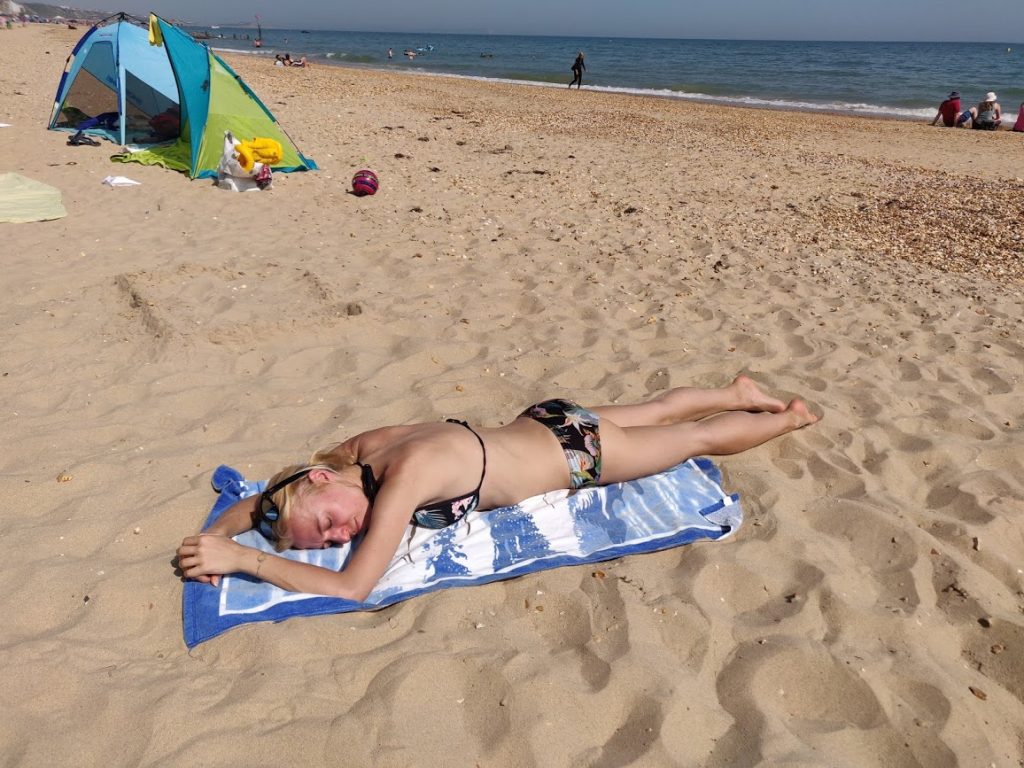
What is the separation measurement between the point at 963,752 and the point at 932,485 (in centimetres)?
156

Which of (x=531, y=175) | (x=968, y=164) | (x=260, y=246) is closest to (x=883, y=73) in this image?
(x=968, y=164)

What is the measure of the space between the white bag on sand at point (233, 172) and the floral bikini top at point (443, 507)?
Answer: 6157mm

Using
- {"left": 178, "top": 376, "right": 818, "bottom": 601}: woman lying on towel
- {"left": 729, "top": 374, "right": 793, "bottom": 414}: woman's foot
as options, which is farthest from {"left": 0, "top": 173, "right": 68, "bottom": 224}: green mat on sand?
{"left": 729, "top": 374, "right": 793, "bottom": 414}: woman's foot

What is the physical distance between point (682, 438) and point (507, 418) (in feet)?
3.14

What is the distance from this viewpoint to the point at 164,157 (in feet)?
29.5

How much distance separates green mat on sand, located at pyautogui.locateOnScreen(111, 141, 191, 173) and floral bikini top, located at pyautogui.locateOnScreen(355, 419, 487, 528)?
23.9 feet

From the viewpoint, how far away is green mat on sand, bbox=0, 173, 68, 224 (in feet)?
21.6

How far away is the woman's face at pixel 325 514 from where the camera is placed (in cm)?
272

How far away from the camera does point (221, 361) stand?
4.34 m

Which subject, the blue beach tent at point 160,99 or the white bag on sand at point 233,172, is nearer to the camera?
the white bag on sand at point 233,172

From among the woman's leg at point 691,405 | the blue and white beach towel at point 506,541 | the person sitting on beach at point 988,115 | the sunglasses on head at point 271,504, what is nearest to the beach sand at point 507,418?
the blue and white beach towel at point 506,541

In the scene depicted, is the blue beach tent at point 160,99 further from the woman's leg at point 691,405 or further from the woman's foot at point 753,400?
the woman's foot at point 753,400

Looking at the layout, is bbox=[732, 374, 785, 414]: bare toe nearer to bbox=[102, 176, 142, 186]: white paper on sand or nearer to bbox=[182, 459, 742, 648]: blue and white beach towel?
bbox=[182, 459, 742, 648]: blue and white beach towel

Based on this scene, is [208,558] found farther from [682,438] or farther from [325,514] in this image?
[682,438]
